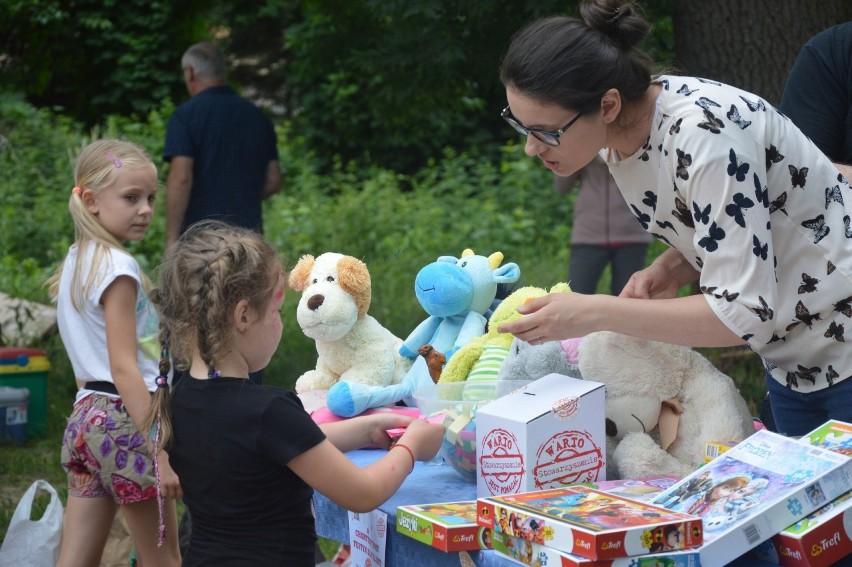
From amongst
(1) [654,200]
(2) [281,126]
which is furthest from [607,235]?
(2) [281,126]

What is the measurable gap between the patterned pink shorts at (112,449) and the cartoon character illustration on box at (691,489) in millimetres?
1562

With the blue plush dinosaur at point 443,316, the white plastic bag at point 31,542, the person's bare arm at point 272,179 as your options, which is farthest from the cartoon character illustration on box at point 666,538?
the person's bare arm at point 272,179

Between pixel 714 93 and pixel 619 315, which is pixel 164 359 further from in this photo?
pixel 714 93

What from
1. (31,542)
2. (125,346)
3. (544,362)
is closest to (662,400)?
(544,362)

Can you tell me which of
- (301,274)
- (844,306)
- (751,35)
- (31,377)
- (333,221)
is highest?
(751,35)

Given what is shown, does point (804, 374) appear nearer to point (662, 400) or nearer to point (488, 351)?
point (662, 400)

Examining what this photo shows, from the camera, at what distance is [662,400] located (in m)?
1.93

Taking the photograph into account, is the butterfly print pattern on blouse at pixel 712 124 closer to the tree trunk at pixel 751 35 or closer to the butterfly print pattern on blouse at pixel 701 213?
the butterfly print pattern on blouse at pixel 701 213

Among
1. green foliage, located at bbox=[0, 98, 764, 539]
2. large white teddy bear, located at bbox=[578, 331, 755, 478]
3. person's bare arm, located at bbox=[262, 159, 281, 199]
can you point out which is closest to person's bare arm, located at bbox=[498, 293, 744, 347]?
large white teddy bear, located at bbox=[578, 331, 755, 478]

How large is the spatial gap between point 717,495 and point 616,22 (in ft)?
2.67

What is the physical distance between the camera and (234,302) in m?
1.81

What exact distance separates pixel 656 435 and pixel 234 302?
83cm

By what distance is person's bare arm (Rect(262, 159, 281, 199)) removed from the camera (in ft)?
16.8

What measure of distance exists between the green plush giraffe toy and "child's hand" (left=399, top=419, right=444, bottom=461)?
0.92 ft
